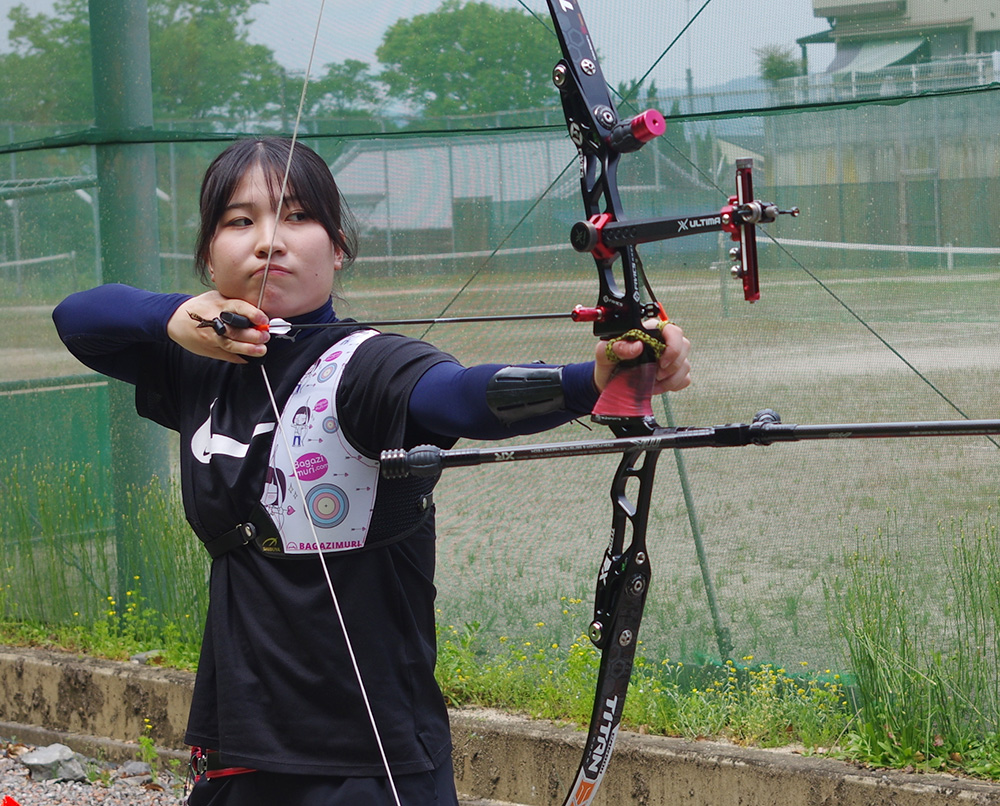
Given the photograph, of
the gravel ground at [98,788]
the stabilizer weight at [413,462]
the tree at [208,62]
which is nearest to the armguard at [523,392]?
the stabilizer weight at [413,462]

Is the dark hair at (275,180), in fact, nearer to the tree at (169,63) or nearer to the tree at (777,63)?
the tree at (777,63)

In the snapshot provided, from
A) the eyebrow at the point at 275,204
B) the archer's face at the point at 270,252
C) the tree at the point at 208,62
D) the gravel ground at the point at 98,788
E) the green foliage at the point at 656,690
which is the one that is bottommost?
the gravel ground at the point at 98,788

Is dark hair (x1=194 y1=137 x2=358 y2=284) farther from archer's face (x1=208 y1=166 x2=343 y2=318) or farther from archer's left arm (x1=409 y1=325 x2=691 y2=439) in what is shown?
archer's left arm (x1=409 y1=325 x2=691 y2=439)

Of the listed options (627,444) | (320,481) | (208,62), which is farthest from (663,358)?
(208,62)

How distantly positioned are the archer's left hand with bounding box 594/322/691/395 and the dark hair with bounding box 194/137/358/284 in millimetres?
570

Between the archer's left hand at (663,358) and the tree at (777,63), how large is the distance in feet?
6.46

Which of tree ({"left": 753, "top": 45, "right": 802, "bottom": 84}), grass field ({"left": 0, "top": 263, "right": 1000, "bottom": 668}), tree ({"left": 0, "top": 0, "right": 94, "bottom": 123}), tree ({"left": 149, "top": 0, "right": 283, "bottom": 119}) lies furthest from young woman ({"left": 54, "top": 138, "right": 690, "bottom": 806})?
tree ({"left": 0, "top": 0, "right": 94, "bottom": 123})

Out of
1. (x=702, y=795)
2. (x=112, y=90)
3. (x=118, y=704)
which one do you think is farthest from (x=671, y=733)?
(x=112, y=90)

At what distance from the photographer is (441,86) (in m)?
3.64

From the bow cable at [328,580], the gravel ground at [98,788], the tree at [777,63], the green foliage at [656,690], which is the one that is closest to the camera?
the bow cable at [328,580]

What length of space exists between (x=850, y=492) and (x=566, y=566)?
0.83m

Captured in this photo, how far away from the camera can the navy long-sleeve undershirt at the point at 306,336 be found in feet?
4.66

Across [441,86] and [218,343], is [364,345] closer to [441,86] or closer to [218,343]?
[218,343]

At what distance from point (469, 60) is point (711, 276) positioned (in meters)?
1.01
